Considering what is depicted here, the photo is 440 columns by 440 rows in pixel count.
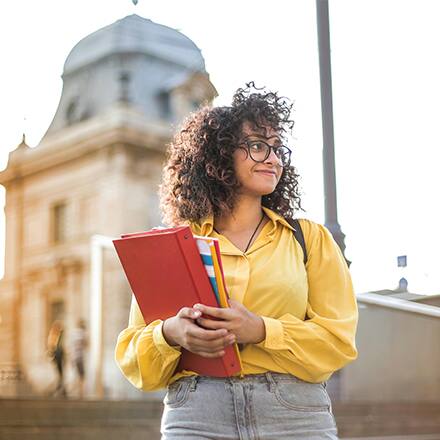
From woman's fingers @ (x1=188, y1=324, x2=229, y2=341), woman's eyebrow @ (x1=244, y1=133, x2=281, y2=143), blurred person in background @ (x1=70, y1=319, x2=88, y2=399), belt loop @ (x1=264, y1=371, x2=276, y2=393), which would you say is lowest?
blurred person in background @ (x1=70, y1=319, x2=88, y2=399)

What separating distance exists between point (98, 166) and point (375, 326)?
1405 cm

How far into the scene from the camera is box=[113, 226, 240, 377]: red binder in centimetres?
226

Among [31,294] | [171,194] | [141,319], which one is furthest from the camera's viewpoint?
[31,294]

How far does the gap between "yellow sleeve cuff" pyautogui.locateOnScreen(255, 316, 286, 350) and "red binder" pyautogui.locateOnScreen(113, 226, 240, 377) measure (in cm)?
8

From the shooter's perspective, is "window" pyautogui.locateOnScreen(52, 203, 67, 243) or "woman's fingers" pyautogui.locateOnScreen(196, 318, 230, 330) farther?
"window" pyautogui.locateOnScreen(52, 203, 67, 243)

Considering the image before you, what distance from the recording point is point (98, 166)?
883 inches

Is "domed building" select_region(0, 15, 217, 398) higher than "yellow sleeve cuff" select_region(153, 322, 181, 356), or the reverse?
"domed building" select_region(0, 15, 217, 398)

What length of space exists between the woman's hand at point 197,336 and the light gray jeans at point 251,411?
13 centimetres

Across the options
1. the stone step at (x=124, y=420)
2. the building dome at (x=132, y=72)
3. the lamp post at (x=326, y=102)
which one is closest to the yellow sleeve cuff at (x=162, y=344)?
the lamp post at (x=326, y=102)

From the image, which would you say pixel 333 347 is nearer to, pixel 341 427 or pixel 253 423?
pixel 253 423

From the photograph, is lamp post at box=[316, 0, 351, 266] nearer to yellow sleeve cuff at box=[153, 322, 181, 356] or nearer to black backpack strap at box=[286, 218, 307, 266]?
black backpack strap at box=[286, 218, 307, 266]

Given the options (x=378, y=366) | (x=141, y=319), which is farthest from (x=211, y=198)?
(x=378, y=366)

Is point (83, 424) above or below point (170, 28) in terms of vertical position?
below

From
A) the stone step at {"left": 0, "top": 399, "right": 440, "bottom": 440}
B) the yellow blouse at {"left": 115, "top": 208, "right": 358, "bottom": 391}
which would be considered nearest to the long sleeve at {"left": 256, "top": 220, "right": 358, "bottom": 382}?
the yellow blouse at {"left": 115, "top": 208, "right": 358, "bottom": 391}
